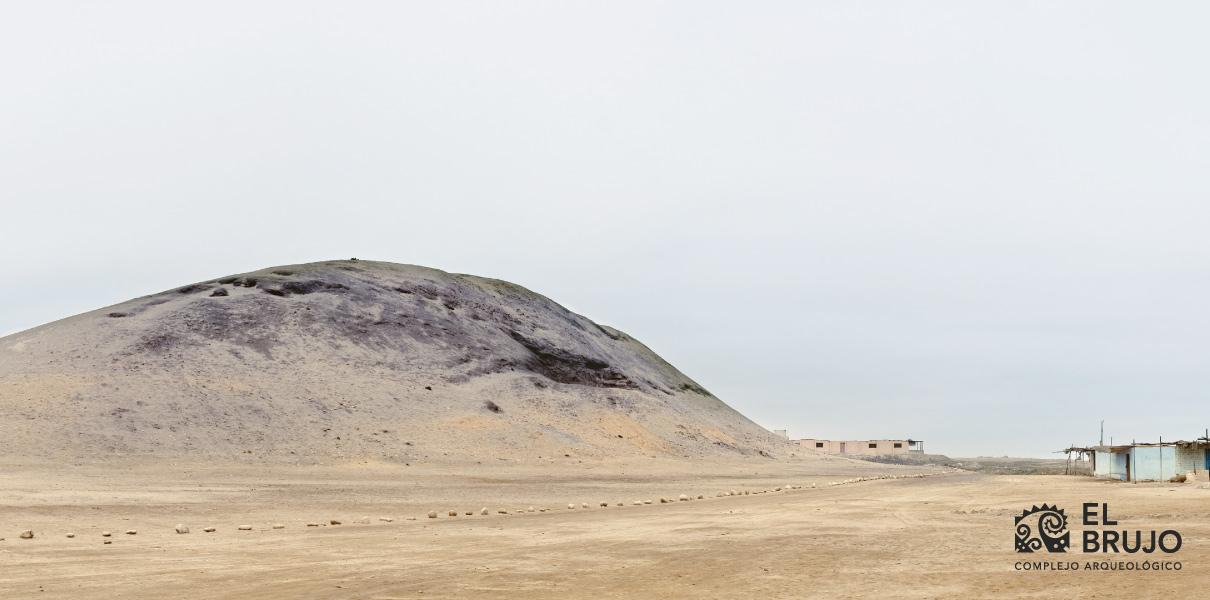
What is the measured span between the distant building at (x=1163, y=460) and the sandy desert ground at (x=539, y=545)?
23463 millimetres

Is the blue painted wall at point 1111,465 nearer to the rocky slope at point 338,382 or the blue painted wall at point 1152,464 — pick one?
the blue painted wall at point 1152,464

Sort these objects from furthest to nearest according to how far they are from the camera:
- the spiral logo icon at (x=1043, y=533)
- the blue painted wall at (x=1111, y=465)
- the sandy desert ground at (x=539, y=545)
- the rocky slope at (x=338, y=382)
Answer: the blue painted wall at (x=1111, y=465)
the rocky slope at (x=338, y=382)
the spiral logo icon at (x=1043, y=533)
the sandy desert ground at (x=539, y=545)

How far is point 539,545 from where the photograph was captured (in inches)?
872

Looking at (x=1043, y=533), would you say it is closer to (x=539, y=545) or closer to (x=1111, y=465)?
(x=539, y=545)

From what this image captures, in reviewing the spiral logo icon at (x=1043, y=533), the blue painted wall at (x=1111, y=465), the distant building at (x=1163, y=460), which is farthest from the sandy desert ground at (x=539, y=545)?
the blue painted wall at (x=1111, y=465)

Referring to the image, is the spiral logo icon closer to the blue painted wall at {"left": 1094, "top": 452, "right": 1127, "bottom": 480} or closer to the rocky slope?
the blue painted wall at {"left": 1094, "top": 452, "right": 1127, "bottom": 480}

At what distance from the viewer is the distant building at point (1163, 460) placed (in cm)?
5594

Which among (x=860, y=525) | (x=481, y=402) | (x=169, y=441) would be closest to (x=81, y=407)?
(x=169, y=441)

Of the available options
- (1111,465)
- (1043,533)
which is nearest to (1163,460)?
(1111,465)

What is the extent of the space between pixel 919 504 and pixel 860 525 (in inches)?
332

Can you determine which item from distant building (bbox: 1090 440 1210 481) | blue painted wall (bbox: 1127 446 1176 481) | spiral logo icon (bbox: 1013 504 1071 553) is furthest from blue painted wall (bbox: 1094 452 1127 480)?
spiral logo icon (bbox: 1013 504 1071 553)

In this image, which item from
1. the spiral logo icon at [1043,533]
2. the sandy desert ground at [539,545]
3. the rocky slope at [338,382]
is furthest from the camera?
the rocky slope at [338,382]

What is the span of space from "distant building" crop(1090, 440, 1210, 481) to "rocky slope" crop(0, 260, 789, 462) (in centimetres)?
3082

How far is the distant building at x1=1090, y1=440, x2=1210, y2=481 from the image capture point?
184ft
